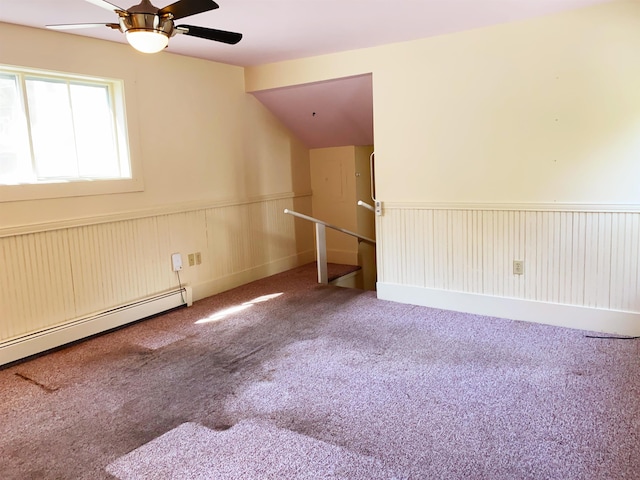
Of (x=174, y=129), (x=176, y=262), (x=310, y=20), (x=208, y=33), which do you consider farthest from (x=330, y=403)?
(x=174, y=129)

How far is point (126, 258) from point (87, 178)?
0.69 meters

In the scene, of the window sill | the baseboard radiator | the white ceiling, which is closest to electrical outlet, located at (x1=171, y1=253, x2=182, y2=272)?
the baseboard radiator

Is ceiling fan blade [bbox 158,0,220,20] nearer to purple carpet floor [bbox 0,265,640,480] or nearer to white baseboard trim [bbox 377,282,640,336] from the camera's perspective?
purple carpet floor [bbox 0,265,640,480]

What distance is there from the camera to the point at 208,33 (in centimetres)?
250

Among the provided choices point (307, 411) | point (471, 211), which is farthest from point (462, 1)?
point (307, 411)

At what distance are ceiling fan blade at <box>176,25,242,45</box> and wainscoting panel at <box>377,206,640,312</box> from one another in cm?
215

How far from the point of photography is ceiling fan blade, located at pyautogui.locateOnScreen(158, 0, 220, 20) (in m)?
2.17

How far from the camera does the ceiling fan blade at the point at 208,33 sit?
7.95ft

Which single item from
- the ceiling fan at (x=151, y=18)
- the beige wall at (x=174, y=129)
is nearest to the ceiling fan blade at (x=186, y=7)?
the ceiling fan at (x=151, y=18)

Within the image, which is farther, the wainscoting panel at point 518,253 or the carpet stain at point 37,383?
the wainscoting panel at point 518,253

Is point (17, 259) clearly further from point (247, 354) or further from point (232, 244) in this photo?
point (232, 244)

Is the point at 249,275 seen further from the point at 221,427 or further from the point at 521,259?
the point at 221,427

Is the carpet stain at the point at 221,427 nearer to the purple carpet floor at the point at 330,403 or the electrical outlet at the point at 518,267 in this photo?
the purple carpet floor at the point at 330,403

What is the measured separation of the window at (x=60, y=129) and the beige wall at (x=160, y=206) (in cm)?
12
